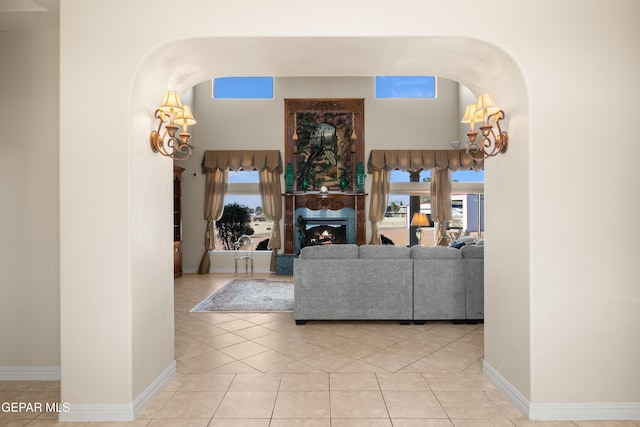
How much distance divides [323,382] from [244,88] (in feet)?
24.4

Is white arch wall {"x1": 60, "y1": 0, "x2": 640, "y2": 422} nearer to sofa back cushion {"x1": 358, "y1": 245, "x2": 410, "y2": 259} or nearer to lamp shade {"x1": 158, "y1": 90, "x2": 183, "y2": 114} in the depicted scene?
lamp shade {"x1": 158, "y1": 90, "x2": 183, "y2": 114}

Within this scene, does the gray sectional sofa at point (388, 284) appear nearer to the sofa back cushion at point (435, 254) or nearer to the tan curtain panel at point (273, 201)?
the sofa back cushion at point (435, 254)

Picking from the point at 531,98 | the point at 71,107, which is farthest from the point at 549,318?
the point at 71,107

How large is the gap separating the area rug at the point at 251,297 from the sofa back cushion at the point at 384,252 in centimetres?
146

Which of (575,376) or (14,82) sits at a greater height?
(14,82)

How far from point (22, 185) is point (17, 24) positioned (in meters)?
1.22

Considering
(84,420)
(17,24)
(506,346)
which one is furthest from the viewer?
(17,24)

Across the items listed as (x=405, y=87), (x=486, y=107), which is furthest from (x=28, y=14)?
(x=405, y=87)

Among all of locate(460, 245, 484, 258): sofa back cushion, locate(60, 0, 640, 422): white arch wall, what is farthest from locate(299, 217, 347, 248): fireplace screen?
locate(60, 0, 640, 422): white arch wall

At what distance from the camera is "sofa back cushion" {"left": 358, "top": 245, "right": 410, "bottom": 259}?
4496 mm

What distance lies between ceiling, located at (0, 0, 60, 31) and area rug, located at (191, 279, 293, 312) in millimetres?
3552

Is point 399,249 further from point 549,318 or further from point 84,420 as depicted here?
point 84,420

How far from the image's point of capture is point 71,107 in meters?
2.46

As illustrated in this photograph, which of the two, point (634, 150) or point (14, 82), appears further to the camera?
point (14, 82)
